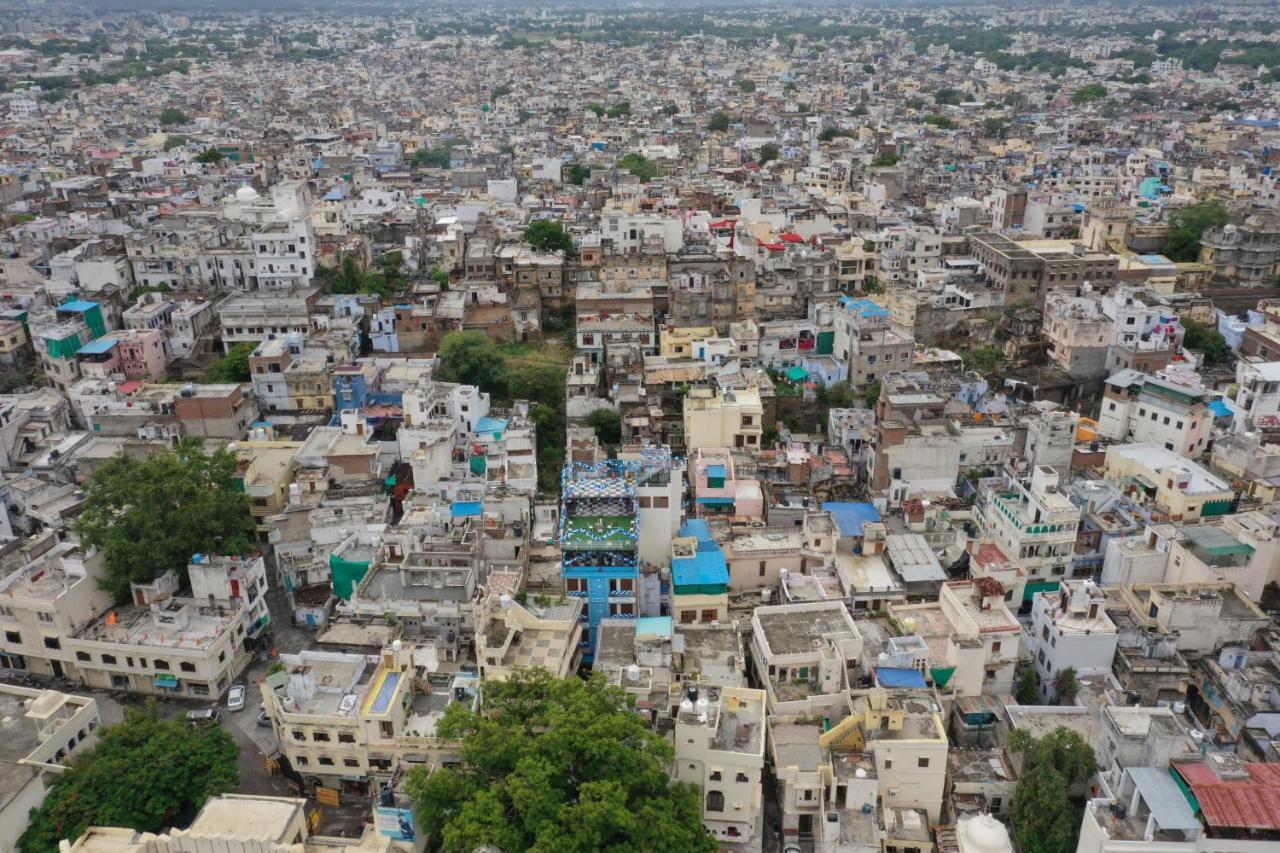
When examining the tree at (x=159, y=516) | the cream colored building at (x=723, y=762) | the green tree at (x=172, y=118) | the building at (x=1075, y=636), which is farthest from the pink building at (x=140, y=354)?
the green tree at (x=172, y=118)

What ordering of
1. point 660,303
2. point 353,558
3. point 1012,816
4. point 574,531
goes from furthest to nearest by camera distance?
point 660,303 < point 353,558 < point 574,531 < point 1012,816

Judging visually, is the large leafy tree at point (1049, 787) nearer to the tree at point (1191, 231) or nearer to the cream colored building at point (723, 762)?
the cream colored building at point (723, 762)

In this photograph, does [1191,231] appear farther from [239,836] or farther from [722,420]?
[239,836]

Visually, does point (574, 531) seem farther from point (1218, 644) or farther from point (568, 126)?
point (568, 126)

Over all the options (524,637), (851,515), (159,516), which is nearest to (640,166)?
(851,515)

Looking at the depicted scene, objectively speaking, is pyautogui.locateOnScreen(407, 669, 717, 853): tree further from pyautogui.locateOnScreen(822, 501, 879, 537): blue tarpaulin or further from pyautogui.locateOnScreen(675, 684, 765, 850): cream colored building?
pyautogui.locateOnScreen(822, 501, 879, 537): blue tarpaulin

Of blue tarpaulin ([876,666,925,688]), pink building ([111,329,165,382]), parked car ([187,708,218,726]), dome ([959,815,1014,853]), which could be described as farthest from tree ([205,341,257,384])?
dome ([959,815,1014,853])

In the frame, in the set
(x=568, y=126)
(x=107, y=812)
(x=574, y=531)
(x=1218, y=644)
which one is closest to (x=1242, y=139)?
(x=568, y=126)
